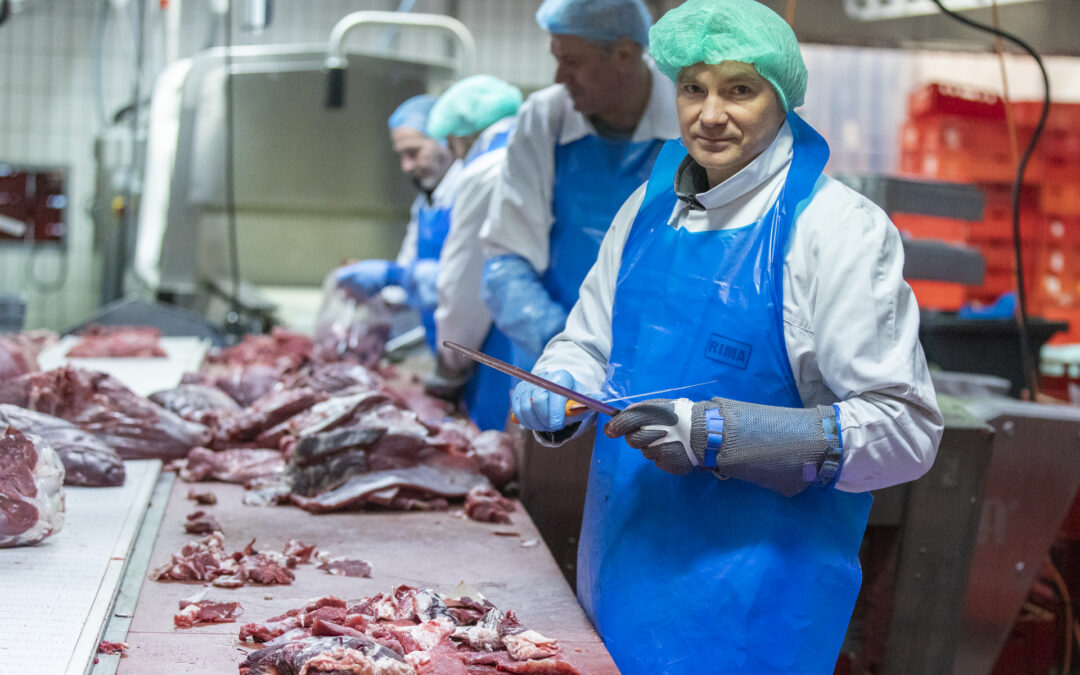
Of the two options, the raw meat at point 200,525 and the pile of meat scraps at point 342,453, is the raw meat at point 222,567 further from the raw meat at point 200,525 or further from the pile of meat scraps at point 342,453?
the pile of meat scraps at point 342,453

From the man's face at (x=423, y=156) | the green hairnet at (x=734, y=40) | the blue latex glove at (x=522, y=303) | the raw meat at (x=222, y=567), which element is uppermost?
the green hairnet at (x=734, y=40)

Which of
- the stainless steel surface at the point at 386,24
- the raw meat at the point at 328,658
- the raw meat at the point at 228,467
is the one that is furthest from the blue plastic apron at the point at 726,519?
the stainless steel surface at the point at 386,24

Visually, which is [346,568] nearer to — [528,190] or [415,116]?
[528,190]

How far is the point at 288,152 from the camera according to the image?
613 centimetres

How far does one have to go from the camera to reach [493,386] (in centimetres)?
378

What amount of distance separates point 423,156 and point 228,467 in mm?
2295

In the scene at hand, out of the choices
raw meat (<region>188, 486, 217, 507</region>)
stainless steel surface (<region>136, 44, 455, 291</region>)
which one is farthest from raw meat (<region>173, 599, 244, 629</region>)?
stainless steel surface (<region>136, 44, 455, 291</region>)

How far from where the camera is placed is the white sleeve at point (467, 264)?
3697 millimetres

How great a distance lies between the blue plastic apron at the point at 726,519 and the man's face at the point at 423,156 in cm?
312

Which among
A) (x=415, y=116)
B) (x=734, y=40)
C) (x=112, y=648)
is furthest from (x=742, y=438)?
(x=415, y=116)

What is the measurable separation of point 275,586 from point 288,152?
4424 millimetres

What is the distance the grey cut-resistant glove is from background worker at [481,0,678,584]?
0.98 m

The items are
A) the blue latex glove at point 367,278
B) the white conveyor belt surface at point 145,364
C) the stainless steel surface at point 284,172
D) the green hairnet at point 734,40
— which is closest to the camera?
the green hairnet at point 734,40

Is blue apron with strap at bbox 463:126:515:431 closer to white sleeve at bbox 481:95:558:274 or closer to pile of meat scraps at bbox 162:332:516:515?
pile of meat scraps at bbox 162:332:516:515
